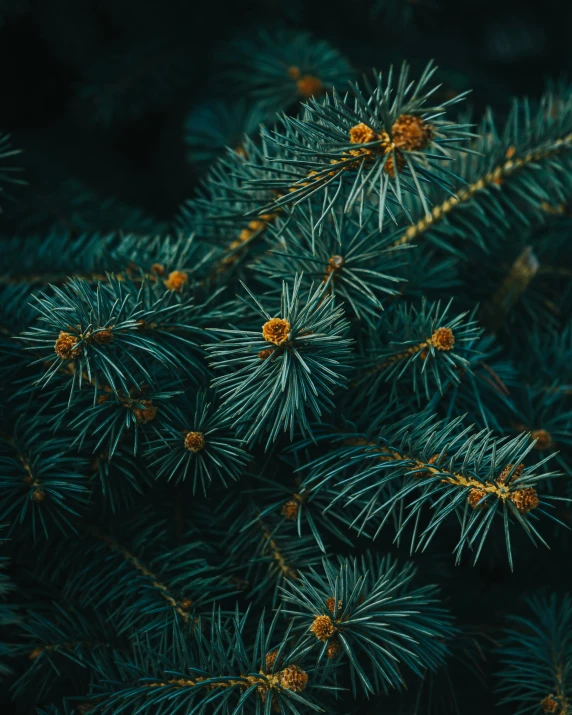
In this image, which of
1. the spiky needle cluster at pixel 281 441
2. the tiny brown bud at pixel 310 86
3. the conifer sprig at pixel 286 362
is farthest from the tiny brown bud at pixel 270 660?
the tiny brown bud at pixel 310 86

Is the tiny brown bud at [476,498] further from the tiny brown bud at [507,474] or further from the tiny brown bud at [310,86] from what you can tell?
the tiny brown bud at [310,86]

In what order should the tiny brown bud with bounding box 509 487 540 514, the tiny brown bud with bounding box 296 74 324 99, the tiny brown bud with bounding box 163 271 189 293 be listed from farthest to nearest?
the tiny brown bud with bounding box 296 74 324 99 → the tiny brown bud with bounding box 163 271 189 293 → the tiny brown bud with bounding box 509 487 540 514

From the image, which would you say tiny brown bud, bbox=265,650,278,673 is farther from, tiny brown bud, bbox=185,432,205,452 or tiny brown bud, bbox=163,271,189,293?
tiny brown bud, bbox=163,271,189,293

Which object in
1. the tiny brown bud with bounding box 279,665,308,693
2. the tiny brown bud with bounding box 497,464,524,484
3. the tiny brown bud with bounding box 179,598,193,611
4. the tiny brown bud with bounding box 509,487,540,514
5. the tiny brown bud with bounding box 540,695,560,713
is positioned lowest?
the tiny brown bud with bounding box 279,665,308,693

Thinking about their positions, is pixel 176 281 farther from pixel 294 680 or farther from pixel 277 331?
pixel 294 680

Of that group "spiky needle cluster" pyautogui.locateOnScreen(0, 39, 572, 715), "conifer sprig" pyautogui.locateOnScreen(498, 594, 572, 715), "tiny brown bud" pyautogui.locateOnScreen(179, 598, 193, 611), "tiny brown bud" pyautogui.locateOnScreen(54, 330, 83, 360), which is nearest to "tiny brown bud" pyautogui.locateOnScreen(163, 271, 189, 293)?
"spiky needle cluster" pyautogui.locateOnScreen(0, 39, 572, 715)

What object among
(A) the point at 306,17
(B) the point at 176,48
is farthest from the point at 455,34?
(B) the point at 176,48
